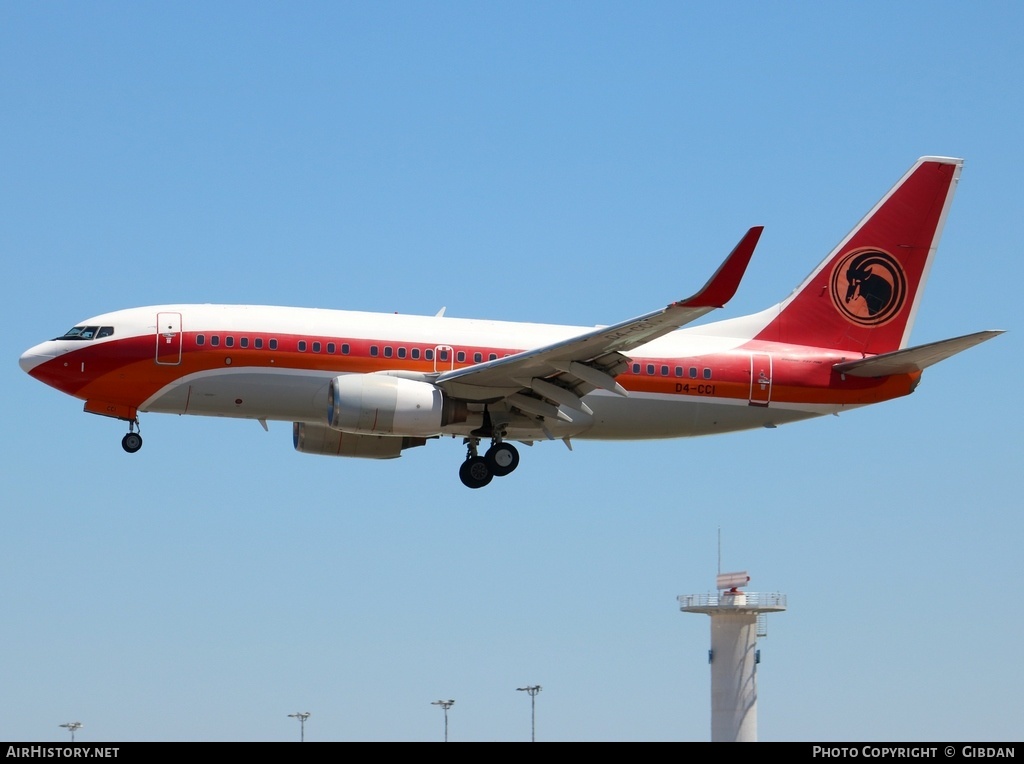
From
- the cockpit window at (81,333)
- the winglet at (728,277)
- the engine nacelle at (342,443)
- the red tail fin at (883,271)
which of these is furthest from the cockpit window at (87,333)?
the red tail fin at (883,271)

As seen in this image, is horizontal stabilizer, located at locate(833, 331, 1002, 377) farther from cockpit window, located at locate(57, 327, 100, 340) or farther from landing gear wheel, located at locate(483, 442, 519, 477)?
cockpit window, located at locate(57, 327, 100, 340)

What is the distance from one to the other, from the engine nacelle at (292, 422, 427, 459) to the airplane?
4cm

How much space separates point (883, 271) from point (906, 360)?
18.7ft

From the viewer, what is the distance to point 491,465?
146 feet

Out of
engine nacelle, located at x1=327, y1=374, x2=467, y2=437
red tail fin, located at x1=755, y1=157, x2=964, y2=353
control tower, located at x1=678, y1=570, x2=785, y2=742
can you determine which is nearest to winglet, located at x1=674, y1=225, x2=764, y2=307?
engine nacelle, located at x1=327, y1=374, x2=467, y2=437

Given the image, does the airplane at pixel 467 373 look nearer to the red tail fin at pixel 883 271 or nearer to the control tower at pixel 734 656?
the red tail fin at pixel 883 271

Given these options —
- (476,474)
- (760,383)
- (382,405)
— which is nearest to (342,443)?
(476,474)

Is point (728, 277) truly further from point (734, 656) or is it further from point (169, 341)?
point (734, 656)

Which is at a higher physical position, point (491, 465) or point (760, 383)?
point (760, 383)

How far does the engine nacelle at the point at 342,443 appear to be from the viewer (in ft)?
152

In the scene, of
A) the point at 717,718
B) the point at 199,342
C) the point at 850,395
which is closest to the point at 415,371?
the point at 199,342
